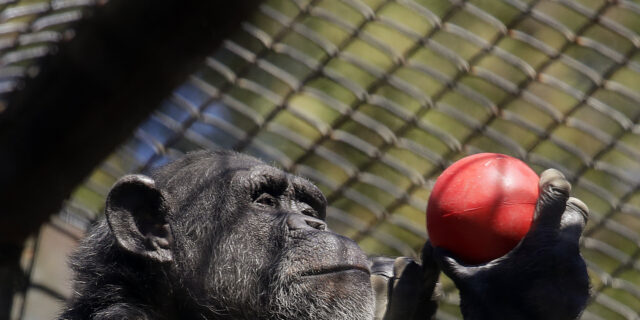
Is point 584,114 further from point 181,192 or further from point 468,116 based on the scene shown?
point 181,192

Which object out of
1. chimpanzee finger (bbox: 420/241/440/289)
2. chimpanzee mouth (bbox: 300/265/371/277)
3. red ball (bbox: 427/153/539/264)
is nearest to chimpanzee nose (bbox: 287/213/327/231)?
chimpanzee mouth (bbox: 300/265/371/277)

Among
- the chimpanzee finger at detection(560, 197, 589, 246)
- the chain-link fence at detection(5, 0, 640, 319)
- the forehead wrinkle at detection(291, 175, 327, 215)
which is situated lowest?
the chain-link fence at detection(5, 0, 640, 319)

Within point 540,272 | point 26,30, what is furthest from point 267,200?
point 26,30

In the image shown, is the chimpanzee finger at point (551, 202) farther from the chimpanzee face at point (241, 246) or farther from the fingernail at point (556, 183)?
the chimpanzee face at point (241, 246)

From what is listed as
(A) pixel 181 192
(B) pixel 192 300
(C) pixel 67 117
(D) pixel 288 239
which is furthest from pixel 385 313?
(C) pixel 67 117

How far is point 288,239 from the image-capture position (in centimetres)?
365

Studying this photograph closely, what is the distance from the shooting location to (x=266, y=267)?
3.67 m

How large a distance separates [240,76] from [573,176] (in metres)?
2.18

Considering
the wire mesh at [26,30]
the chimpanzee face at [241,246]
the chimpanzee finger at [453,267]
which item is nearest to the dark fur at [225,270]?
the chimpanzee face at [241,246]

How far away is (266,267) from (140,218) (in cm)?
52

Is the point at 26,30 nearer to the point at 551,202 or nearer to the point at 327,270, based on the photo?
the point at 327,270

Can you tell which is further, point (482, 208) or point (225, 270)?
point (225, 270)

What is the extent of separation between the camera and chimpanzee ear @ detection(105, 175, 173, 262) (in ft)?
11.8

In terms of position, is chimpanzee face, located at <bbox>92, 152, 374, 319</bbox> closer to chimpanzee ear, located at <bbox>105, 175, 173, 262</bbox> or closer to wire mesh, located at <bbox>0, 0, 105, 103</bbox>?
chimpanzee ear, located at <bbox>105, 175, 173, 262</bbox>
